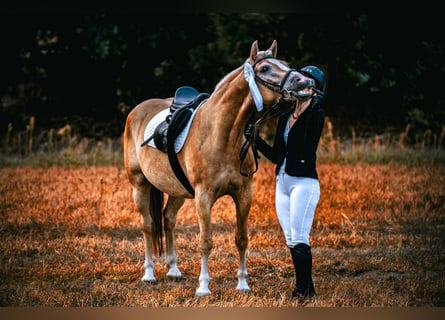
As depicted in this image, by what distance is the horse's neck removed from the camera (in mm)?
4754

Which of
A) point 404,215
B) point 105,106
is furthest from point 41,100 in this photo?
point 404,215

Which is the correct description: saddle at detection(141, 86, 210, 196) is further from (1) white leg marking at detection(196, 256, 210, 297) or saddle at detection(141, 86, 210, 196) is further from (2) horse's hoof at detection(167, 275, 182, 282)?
(2) horse's hoof at detection(167, 275, 182, 282)

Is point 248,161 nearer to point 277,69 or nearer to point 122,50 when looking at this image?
point 277,69

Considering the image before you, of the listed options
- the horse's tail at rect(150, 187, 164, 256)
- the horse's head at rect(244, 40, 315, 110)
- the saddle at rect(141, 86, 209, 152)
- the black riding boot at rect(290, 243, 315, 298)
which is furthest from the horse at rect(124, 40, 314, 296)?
the black riding boot at rect(290, 243, 315, 298)

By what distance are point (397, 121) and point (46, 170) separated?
432 inches

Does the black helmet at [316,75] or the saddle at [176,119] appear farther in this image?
the saddle at [176,119]

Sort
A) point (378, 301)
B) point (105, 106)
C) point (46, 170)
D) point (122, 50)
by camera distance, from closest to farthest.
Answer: point (378, 301), point (46, 170), point (122, 50), point (105, 106)

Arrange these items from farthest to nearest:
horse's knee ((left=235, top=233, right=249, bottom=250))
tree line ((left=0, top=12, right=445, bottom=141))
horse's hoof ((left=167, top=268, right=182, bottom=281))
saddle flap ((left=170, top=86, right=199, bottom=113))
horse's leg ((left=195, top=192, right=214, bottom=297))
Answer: tree line ((left=0, top=12, right=445, bottom=141)), horse's hoof ((left=167, top=268, right=182, bottom=281)), saddle flap ((left=170, top=86, right=199, bottom=113)), horse's knee ((left=235, top=233, right=249, bottom=250)), horse's leg ((left=195, top=192, right=214, bottom=297))

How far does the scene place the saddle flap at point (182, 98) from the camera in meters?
5.55

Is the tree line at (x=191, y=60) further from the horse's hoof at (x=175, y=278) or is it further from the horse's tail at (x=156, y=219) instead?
the horse's hoof at (x=175, y=278)

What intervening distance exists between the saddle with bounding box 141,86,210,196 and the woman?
103 cm

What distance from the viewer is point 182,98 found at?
18.6ft

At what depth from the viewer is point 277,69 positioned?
4492mm

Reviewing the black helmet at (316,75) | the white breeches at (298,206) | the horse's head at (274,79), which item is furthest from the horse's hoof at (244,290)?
the black helmet at (316,75)
